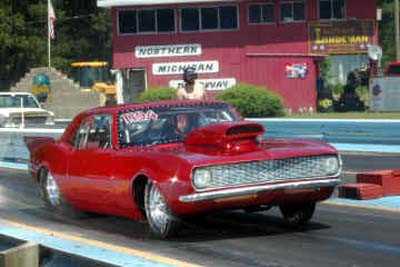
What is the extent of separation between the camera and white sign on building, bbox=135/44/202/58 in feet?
159

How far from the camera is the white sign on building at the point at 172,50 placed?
4847 centimetres

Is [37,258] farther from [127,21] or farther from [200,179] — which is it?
[127,21]

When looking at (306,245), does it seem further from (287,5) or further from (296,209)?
(287,5)

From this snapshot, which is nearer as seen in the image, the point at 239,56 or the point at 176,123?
the point at 176,123

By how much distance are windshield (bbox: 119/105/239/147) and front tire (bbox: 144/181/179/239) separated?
0.83m

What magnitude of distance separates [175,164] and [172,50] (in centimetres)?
4029

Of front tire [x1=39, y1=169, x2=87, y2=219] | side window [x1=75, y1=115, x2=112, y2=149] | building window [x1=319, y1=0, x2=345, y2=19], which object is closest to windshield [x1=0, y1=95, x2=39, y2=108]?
building window [x1=319, y1=0, x2=345, y2=19]

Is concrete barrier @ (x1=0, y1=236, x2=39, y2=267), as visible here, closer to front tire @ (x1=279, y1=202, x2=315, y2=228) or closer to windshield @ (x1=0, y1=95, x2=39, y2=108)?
front tire @ (x1=279, y1=202, x2=315, y2=228)

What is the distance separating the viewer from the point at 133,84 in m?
50.7

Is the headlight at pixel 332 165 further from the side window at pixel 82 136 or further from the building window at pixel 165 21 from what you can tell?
the building window at pixel 165 21

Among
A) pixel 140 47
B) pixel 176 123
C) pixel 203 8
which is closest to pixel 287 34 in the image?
pixel 203 8

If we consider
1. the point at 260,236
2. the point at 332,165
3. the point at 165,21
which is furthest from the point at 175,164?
the point at 165,21

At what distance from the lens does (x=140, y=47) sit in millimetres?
49094

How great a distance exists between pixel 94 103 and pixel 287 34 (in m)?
10.6
